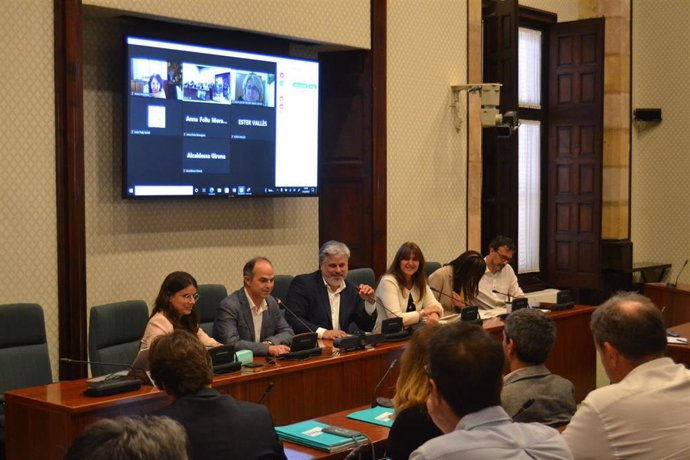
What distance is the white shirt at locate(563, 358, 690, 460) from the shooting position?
2.55 m

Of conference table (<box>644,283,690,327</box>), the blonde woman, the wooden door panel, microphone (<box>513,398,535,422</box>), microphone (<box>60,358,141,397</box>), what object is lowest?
conference table (<box>644,283,690,327</box>)

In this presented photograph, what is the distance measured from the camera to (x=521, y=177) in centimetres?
1001

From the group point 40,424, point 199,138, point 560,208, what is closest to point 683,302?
point 560,208

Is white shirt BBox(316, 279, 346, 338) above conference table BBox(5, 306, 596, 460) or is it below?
above

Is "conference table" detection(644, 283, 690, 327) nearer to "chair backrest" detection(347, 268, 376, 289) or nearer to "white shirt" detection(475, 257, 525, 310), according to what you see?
"white shirt" detection(475, 257, 525, 310)

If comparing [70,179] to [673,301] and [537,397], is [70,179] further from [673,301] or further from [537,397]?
[673,301]

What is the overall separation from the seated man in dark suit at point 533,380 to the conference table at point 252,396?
4.34 feet

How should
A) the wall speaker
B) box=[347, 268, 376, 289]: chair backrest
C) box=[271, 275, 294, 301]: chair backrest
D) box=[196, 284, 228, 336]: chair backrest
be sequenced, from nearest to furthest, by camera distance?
box=[196, 284, 228, 336]: chair backrest
box=[271, 275, 294, 301]: chair backrest
box=[347, 268, 376, 289]: chair backrest
the wall speaker

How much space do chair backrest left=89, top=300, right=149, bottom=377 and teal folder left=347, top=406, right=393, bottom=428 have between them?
5.50 ft

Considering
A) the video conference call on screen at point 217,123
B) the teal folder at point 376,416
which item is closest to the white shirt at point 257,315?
the video conference call on screen at point 217,123

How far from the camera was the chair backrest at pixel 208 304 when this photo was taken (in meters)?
5.61

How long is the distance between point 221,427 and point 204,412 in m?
0.07

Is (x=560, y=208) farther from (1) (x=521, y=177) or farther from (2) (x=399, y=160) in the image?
(2) (x=399, y=160)

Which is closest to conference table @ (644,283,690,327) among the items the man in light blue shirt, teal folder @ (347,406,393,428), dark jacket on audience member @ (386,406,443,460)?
teal folder @ (347,406,393,428)
